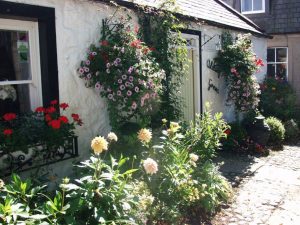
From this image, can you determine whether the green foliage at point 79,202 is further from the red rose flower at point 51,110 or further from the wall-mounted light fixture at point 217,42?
the wall-mounted light fixture at point 217,42

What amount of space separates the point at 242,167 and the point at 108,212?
15.0 ft

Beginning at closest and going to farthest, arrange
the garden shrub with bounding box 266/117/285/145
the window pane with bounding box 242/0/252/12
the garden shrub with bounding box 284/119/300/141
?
1. the garden shrub with bounding box 266/117/285/145
2. the garden shrub with bounding box 284/119/300/141
3. the window pane with bounding box 242/0/252/12

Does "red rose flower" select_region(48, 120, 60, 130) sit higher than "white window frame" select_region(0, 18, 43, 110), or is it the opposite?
"white window frame" select_region(0, 18, 43, 110)

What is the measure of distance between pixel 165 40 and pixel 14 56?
2.74 metres

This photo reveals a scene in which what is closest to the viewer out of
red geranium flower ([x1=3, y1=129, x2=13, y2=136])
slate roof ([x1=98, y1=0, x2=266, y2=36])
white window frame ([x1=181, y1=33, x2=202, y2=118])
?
red geranium flower ([x1=3, y1=129, x2=13, y2=136])

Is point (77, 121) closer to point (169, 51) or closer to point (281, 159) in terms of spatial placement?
point (169, 51)

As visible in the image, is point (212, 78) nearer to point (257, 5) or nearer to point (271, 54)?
point (271, 54)

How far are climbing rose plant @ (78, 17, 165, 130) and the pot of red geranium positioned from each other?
72cm

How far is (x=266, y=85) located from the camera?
12.0 m

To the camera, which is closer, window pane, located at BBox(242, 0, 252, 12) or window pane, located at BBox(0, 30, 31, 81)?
window pane, located at BBox(0, 30, 31, 81)

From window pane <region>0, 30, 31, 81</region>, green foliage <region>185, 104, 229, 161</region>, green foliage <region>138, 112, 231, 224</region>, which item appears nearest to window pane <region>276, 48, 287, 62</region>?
green foliage <region>185, 104, 229, 161</region>

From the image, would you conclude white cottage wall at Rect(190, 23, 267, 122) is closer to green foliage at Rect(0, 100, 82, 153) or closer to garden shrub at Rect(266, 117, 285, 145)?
garden shrub at Rect(266, 117, 285, 145)

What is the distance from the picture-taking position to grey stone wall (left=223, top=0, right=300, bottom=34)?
45.0 ft

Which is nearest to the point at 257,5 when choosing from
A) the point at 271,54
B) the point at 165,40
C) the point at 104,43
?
the point at 271,54
